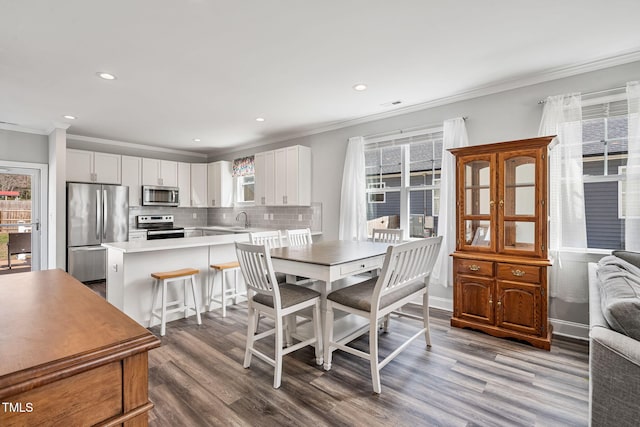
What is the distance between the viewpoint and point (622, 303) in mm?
1252

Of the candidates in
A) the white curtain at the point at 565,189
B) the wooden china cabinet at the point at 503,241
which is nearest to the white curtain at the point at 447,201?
the wooden china cabinet at the point at 503,241

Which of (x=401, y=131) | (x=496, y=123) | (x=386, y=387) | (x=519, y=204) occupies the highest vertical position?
(x=401, y=131)

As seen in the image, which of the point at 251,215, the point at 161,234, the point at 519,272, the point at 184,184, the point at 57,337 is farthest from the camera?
the point at 184,184

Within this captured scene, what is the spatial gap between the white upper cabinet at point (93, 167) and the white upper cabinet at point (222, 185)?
5.50 ft

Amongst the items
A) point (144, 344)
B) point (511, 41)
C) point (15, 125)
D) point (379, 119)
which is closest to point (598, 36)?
point (511, 41)

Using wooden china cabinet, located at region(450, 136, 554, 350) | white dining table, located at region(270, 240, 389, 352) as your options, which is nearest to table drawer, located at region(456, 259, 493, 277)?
wooden china cabinet, located at region(450, 136, 554, 350)

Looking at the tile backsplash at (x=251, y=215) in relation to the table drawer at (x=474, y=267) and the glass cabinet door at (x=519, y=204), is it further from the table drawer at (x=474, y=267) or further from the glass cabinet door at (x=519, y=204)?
the glass cabinet door at (x=519, y=204)

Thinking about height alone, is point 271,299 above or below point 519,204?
below

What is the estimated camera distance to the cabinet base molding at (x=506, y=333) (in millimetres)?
2674

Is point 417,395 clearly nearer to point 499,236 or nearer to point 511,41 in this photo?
point 499,236

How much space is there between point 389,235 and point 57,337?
325cm

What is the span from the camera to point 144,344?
0.78 meters

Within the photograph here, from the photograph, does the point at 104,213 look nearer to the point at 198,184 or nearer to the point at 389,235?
the point at 198,184

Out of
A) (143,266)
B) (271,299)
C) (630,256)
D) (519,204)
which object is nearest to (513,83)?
(519,204)
